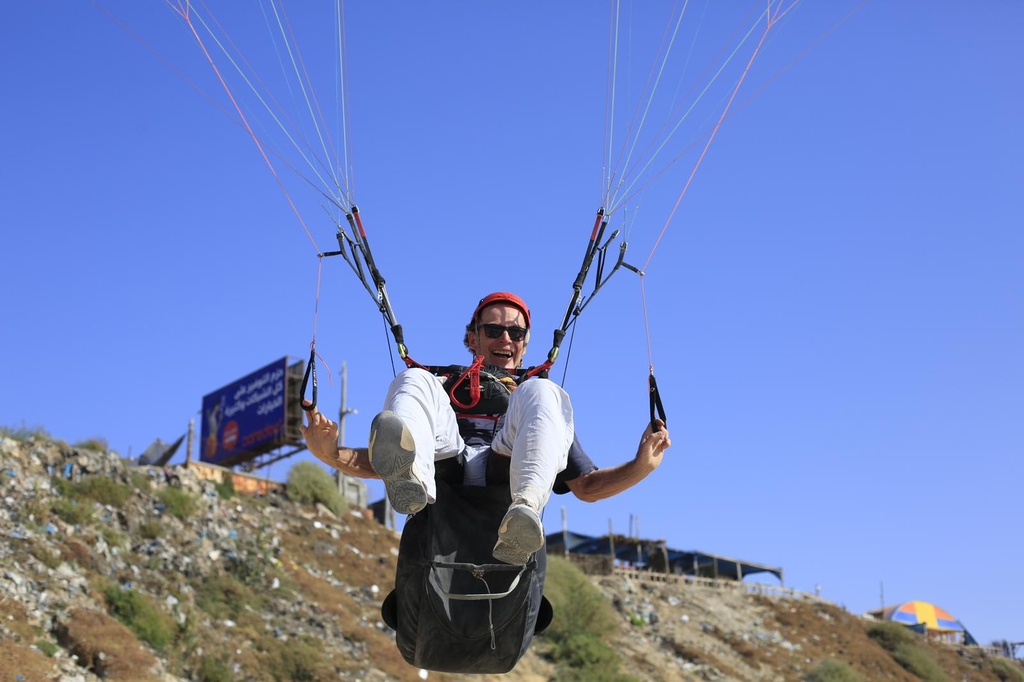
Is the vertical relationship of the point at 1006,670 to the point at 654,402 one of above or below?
above

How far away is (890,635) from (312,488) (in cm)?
2171

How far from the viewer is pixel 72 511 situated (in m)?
20.7

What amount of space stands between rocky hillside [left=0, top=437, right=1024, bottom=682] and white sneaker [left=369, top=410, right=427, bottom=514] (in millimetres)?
10879

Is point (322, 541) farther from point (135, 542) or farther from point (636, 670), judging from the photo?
point (636, 670)

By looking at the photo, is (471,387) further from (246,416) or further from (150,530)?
(246,416)

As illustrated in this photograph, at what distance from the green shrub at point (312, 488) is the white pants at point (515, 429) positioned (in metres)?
25.7

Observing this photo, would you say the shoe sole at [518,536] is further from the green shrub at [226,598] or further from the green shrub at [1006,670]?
the green shrub at [1006,670]

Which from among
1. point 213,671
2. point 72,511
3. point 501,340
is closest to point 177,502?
point 72,511

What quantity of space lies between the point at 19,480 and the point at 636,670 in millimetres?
16191

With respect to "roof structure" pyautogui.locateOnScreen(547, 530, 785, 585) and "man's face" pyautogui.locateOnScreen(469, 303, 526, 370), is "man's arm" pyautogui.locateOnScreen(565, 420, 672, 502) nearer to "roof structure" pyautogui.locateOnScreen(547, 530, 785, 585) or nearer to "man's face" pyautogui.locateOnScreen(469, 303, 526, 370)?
"man's face" pyautogui.locateOnScreen(469, 303, 526, 370)

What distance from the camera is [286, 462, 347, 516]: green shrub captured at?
3058 centimetres

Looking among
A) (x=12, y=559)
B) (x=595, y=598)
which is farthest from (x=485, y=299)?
(x=595, y=598)

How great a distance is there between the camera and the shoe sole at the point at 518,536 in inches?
193

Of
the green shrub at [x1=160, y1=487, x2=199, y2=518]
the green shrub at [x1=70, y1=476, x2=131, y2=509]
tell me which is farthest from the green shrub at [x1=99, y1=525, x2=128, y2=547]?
the green shrub at [x1=160, y1=487, x2=199, y2=518]
